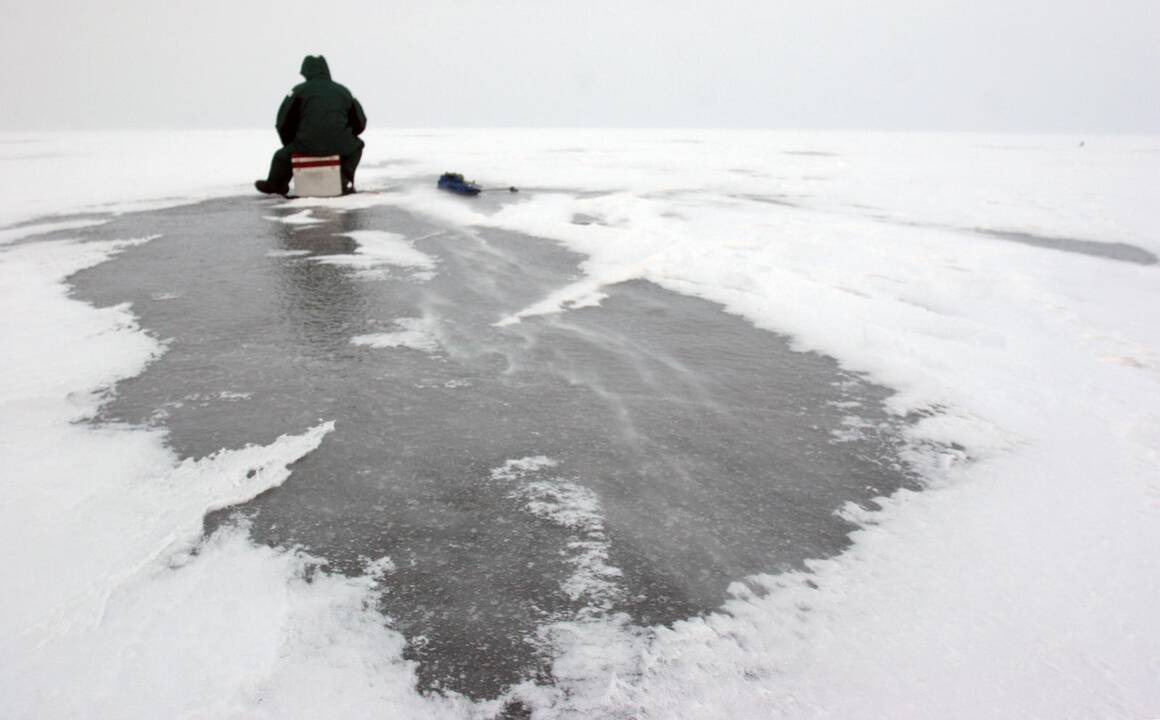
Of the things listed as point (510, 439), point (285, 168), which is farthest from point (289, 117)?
A: point (510, 439)

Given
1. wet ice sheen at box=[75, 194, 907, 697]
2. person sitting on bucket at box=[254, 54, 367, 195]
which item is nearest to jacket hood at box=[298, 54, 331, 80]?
person sitting on bucket at box=[254, 54, 367, 195]

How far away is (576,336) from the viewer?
3650mm

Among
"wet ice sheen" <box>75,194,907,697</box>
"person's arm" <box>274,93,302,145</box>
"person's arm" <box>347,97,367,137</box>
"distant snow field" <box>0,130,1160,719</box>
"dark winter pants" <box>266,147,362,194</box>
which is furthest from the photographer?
"person's arm" <box>347,97,367,137</box>

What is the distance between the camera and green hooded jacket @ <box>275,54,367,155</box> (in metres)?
8.11

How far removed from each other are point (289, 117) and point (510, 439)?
7.08m

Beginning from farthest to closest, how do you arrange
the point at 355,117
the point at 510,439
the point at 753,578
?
1. the point at 355,117
2. the point at 510,439
3. the point at 753,578

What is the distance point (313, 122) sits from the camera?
8133 millimetres

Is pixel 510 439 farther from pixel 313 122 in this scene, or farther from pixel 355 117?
pixel 355 117

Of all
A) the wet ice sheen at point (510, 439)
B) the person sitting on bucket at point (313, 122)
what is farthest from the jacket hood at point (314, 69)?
the wet ice sheen at point (510, 439)

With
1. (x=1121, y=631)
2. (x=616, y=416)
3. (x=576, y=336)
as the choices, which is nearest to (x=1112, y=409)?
(x=1121, y=631)

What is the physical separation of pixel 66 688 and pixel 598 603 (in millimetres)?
1075

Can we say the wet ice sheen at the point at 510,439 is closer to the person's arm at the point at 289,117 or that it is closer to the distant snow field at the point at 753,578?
the distant snow field at the point at 753,578

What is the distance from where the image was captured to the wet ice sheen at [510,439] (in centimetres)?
173

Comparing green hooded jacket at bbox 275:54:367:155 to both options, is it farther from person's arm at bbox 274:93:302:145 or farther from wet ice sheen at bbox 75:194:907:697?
wet ice sheen at bbox 75:194:907:697
